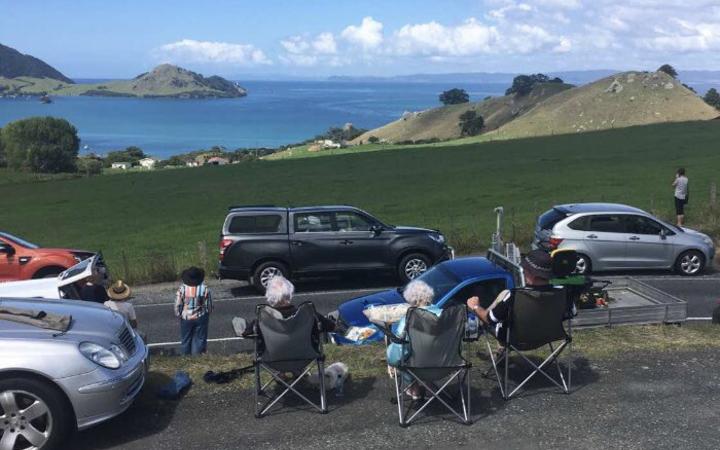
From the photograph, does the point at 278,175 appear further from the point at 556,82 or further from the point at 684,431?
the point at 556,82

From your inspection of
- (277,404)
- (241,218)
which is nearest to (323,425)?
(277,404)

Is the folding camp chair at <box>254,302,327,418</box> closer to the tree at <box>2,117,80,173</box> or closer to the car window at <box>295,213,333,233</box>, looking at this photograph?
the car window at <box>295,213,333,233</box>

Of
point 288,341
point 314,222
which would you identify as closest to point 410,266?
point 314,222

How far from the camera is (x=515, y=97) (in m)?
161

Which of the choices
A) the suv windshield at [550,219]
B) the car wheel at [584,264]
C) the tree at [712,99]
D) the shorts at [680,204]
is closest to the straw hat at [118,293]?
the suv windshield at [550,219]

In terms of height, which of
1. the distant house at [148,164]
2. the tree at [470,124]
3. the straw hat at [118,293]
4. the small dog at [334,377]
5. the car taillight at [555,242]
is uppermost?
the straw hat at [118,293]

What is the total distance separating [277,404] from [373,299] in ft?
17.0

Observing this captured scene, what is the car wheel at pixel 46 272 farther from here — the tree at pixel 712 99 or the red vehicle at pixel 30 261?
the tree at pixel 712 99

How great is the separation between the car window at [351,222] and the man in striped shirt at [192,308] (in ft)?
23.9

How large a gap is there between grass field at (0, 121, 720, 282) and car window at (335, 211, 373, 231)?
546cm

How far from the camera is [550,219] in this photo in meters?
18.2

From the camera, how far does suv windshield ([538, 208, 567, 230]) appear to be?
58.6 ft

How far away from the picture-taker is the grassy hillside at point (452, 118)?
141375mm

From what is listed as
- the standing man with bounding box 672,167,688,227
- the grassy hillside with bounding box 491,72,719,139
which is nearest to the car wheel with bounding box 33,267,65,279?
the standing man with bounding box 672,167,688,227
